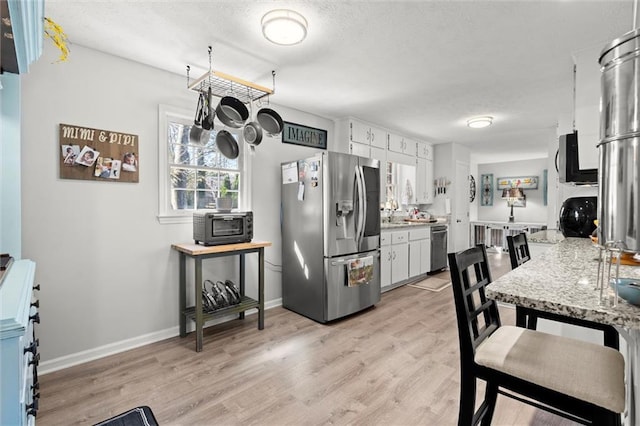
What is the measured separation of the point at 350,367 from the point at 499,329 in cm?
133

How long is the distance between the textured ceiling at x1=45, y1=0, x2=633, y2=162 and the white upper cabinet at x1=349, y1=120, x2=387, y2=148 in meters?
0.59

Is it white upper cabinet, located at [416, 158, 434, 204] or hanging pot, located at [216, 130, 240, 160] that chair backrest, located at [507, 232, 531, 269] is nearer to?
hanging pot, located at [216, 130, 240, 160]

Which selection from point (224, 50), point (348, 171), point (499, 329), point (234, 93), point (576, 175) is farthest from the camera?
point (348, 171)

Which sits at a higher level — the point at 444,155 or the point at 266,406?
the point at 444,155

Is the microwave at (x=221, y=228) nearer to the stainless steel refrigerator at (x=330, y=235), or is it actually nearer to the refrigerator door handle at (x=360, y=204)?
the stainless steel refrigerator at (x=330, y=235)

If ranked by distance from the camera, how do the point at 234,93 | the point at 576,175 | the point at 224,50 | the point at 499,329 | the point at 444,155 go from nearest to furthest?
the point at 499,329, the point at 576,175, the point at 224,50, the point at 234,93, the point at 444,155

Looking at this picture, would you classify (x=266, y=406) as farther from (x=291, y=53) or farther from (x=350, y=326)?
(x=291, y=53)

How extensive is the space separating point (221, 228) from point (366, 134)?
265cm

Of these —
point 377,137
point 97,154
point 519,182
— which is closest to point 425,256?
point 377,137

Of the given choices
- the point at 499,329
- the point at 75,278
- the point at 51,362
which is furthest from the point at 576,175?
the point at 51,362

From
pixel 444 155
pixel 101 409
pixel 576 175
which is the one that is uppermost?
pixel 444 155

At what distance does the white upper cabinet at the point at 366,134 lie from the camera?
431cm

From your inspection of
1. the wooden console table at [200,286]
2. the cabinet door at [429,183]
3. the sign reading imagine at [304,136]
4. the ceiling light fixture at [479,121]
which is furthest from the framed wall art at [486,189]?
the wooden console table at [200,286]

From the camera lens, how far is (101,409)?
1850mm
